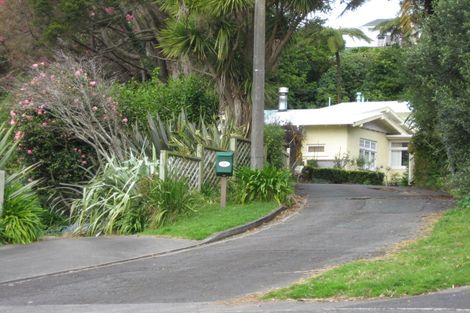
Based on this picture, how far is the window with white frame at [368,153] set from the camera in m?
38.8

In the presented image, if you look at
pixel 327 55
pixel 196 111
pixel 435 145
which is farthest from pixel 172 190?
pixel 327 55

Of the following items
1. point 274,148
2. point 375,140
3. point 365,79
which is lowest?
point 274,148

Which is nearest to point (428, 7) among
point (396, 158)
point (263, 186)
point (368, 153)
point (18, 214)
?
point (263, 186)

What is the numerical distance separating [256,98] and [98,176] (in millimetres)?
4131

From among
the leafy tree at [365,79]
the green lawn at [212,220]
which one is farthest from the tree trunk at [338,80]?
the green lawn at [212,220]

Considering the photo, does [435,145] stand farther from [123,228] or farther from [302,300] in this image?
[302,300]

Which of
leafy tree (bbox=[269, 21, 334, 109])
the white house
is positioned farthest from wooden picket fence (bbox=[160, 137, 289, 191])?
leafy tree (bbox=[269, 21, 334, 109])

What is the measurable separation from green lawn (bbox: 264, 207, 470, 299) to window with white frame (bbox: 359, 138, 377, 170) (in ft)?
88.3

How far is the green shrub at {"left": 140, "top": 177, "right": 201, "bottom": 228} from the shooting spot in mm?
16094

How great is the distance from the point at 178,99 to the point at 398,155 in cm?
2236

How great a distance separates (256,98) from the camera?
732 inches

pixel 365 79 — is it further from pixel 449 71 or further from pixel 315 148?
pixel 449 71

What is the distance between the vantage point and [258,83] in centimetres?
1855

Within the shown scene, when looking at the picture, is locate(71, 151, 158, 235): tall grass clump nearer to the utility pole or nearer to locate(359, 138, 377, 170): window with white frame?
the utility pole
